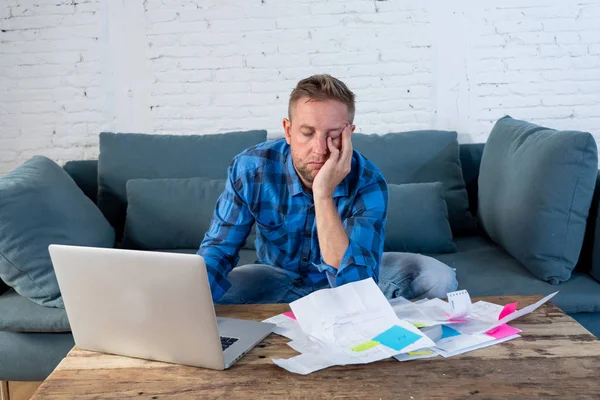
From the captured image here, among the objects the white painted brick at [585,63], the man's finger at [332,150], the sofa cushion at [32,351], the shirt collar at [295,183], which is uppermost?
the white painted brick at [585,63]

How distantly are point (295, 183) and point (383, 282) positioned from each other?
→ 48cm

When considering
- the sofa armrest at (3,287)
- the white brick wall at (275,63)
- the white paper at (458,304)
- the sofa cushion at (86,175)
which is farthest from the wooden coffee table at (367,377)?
the white brick wall at (275,63)

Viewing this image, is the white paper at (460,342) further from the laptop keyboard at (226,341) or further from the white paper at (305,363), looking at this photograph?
the laptop keyboard at (226,341)

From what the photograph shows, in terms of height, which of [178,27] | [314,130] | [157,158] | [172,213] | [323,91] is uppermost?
[178,27]

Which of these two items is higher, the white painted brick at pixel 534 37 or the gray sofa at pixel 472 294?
the white painted brick at pixel 534 37

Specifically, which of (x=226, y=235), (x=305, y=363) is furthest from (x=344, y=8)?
(x=305, y=363)

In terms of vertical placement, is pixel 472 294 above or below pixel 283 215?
below

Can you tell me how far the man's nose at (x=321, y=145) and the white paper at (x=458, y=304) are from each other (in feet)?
1.92

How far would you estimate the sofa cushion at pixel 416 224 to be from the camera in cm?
278

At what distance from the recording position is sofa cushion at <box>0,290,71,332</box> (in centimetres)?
232

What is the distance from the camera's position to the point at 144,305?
52.0 inches

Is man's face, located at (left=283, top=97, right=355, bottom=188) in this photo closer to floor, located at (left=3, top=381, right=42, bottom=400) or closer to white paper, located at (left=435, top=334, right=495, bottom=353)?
white paper, located at (left=435, top=334, right=495, bottom=353)

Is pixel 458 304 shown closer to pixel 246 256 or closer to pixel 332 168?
pixel 332 168

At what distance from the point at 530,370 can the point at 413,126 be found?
2193mm
